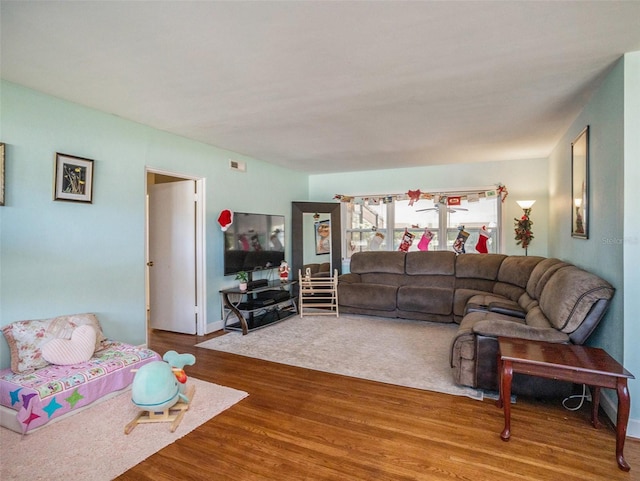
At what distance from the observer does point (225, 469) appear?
1.85 meters

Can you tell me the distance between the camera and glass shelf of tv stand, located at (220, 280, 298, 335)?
14.5 feet

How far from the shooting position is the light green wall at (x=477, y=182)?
203 inches

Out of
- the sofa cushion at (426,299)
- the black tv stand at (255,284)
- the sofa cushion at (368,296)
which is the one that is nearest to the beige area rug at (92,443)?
the black tv stand at (255,284)

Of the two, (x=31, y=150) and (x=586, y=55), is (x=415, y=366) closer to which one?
(x=586, y=55)

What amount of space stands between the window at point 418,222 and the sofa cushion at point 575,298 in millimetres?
2963

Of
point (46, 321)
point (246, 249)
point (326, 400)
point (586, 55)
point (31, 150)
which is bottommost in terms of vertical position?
point (326, 400)

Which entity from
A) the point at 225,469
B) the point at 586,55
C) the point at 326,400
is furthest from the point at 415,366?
the point at 586,55

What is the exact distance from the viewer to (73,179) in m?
2.94

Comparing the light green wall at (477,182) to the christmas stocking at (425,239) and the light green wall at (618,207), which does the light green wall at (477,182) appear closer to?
the christmas stocking at (425,239)

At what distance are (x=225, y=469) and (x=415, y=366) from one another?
6.56 ft

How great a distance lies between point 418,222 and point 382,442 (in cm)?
446

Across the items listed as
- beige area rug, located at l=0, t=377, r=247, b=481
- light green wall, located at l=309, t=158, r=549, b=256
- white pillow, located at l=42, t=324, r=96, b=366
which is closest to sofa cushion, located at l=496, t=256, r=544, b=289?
light green wall, located at l=309, t=158, r=549, b=256

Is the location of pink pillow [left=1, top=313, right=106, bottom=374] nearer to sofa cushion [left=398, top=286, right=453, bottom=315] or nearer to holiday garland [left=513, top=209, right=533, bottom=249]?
sofa cushion [left=398, top=286, right=453, bottom=315]

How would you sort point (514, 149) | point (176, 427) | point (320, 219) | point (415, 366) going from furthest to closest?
point (320, 219) < point (514, 149) < point (415, 366) < point (176, 427)
